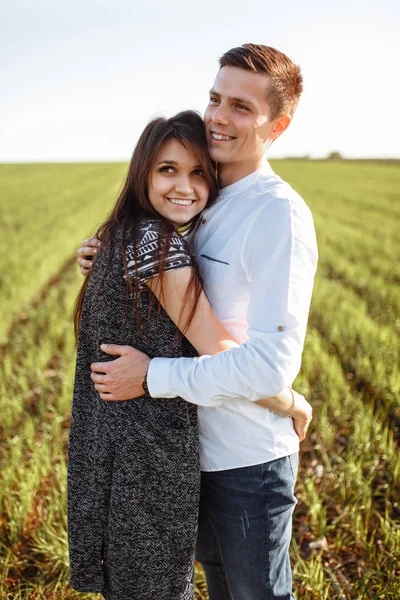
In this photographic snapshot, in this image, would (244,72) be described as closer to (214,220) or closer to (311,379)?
(214,220)

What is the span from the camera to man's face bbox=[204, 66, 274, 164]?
1552mm

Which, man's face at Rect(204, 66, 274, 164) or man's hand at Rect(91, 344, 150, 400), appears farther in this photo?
man's face at Rect(204, 66, 274, 164)

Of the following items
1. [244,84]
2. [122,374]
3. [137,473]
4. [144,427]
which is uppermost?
[244,84]

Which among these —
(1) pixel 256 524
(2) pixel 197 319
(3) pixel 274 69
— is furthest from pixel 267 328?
(3) pixel 274 69

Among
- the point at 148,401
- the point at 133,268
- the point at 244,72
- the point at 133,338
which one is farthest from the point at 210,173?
the point at 148,401

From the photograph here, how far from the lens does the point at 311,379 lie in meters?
4.26

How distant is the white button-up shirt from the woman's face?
0.09 meters

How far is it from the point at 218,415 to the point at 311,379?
9.62 feet

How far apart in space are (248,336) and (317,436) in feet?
7.50

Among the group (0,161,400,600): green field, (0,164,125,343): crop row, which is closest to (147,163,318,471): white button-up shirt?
(0,164,125,343): crop row

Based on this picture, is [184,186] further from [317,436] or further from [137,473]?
[317,436]

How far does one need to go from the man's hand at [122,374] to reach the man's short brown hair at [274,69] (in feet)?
2.70

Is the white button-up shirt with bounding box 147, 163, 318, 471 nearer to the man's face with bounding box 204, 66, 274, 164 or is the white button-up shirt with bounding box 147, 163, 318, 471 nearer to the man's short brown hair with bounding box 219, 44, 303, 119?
the man's face with bounding box 204, 66, 274, 164

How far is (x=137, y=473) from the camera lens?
1415mm
